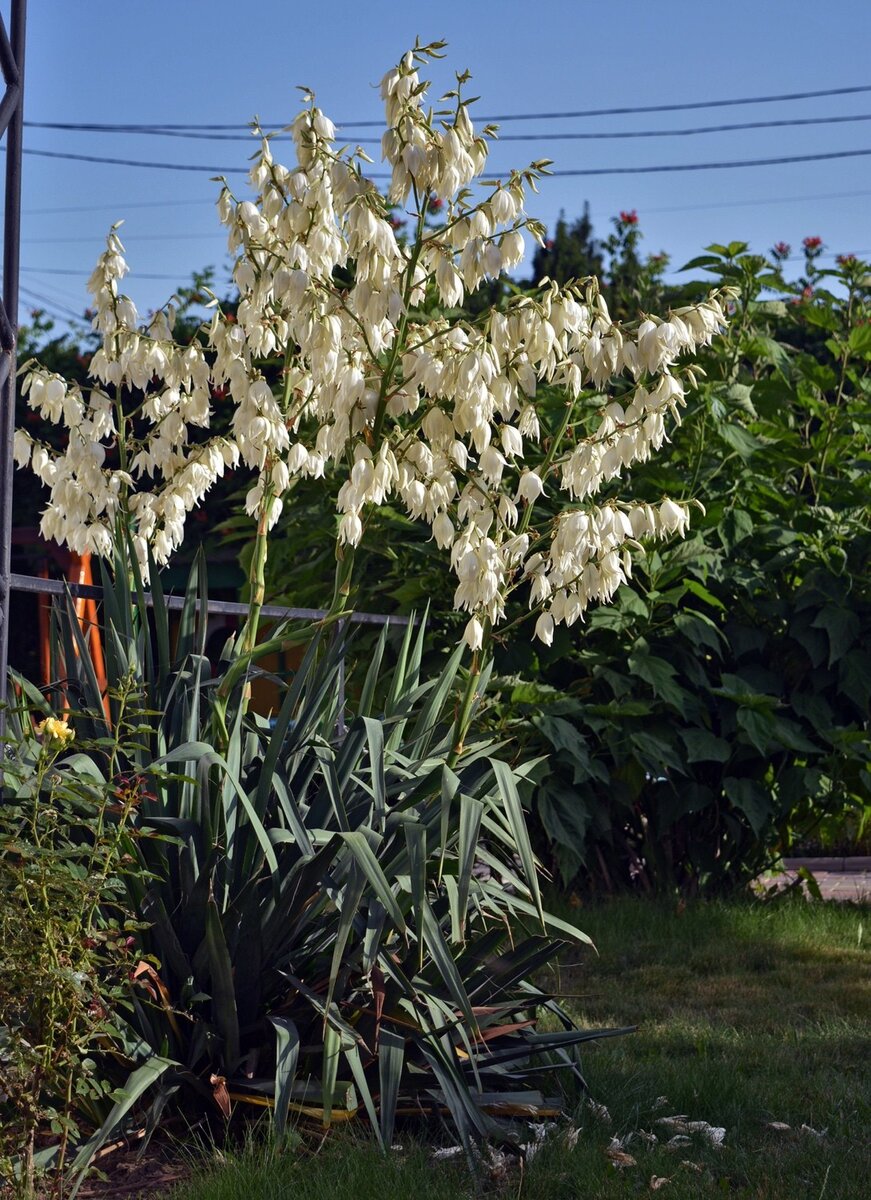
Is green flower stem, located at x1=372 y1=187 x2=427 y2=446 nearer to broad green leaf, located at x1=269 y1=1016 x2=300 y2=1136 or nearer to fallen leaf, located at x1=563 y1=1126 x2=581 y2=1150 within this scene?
broad green leaf, located at x1=269 y1=1016 x2=300 y2=1136

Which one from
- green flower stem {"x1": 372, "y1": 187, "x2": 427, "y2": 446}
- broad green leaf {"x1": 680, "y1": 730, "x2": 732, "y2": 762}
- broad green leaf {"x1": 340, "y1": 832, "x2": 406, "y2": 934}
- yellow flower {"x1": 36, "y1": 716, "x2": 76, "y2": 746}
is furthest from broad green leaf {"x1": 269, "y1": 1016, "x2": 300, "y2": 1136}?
broad green leaf {"x1": 680, "y1": 730, "x2": 732, "y2": 762}

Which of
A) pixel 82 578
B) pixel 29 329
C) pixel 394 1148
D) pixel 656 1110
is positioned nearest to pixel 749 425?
pixel 82 578

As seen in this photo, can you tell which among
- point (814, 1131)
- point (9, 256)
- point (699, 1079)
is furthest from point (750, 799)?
point (9, 256)

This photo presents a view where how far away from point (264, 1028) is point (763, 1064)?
149cm

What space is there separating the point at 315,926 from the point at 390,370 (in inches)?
55.1

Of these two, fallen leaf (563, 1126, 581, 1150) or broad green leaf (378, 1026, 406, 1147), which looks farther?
fallen leaf (563, 1126, 581, 1150)

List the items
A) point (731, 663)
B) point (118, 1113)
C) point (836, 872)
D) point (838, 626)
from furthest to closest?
point (836, 872) → point (731, 663) → point (838, 626) → point (118, 1113)

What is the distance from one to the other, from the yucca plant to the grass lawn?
6.4 inches

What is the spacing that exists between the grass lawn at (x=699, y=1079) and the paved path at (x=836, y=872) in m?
1.92

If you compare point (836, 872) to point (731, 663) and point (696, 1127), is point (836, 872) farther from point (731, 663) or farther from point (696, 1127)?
point (696, 1127)

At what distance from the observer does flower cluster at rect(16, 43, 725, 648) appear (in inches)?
128

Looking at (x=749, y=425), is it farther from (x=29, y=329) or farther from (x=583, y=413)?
(x=29, y=329)

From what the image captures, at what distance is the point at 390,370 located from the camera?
3270mm

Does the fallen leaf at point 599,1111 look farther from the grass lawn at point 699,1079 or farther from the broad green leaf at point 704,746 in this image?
the broad green leaf at point 704,746
